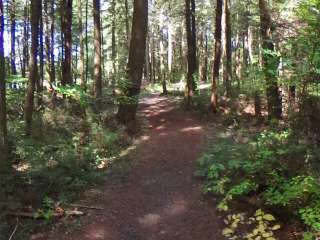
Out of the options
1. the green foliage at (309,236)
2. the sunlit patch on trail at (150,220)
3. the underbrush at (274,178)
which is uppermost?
the underbrush at (274,178)

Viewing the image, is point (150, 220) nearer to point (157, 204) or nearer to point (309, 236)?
point (157, 204)

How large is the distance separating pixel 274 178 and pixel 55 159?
5.51m

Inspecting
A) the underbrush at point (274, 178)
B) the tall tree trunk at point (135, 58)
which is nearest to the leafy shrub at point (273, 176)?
the underbrush at point (274, 178)

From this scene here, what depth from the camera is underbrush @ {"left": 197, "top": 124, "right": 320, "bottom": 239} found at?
6.71 meters

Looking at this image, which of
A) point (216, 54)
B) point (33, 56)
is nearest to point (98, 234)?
point (33, 56)

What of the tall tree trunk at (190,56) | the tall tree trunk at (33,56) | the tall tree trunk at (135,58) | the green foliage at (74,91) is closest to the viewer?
the tall tree trunk at (33,56)

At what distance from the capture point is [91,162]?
37.0 ft

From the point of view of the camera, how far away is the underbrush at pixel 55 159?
8.36m

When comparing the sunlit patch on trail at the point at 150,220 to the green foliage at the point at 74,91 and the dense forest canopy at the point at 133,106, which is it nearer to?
the dense forest canopy at the point at 133,106

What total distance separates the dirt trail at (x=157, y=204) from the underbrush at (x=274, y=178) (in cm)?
48

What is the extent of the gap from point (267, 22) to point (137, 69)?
4.95m

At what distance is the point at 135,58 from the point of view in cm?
1489

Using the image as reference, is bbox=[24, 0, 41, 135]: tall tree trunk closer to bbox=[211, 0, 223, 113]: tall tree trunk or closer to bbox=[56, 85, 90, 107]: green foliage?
bbox=[56, 85, 90, 107]: green foliage

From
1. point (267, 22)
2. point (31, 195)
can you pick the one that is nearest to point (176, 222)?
point (31, 195)
